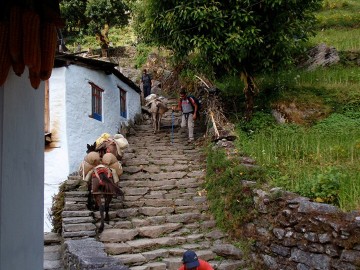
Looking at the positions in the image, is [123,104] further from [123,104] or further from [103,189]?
[103,189]

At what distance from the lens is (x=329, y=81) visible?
45.9 feet

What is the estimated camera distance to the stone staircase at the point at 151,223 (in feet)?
24.9

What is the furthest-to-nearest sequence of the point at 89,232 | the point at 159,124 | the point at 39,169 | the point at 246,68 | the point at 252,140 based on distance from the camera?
the point at 159,124 < the point at 246,68 < the point at 252,140 < the point at 89,232 < the point at 39,169

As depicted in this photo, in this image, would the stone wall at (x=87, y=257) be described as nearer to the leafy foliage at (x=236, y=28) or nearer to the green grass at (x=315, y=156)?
the green grass at (x=315, y=156)

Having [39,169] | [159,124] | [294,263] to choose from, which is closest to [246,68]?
[159,124]

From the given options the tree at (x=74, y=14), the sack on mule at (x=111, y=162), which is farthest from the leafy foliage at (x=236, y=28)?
the tree at (x=74, y=14)

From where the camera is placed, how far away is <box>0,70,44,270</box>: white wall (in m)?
3.06

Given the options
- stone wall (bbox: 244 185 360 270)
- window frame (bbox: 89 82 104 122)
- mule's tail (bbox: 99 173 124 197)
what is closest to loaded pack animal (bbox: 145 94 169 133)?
window frame (bbox: 89 82 104 122)

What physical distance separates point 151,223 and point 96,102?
5.44 metres

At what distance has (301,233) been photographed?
275 inches

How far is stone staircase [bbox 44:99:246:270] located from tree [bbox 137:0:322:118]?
3.09m

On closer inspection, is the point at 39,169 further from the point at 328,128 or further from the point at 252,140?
the point at 328,128

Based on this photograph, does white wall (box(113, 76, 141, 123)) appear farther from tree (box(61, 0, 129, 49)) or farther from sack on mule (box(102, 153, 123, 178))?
tree (box(61, 0, 129, 49))

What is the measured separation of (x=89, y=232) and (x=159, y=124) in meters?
7.36
